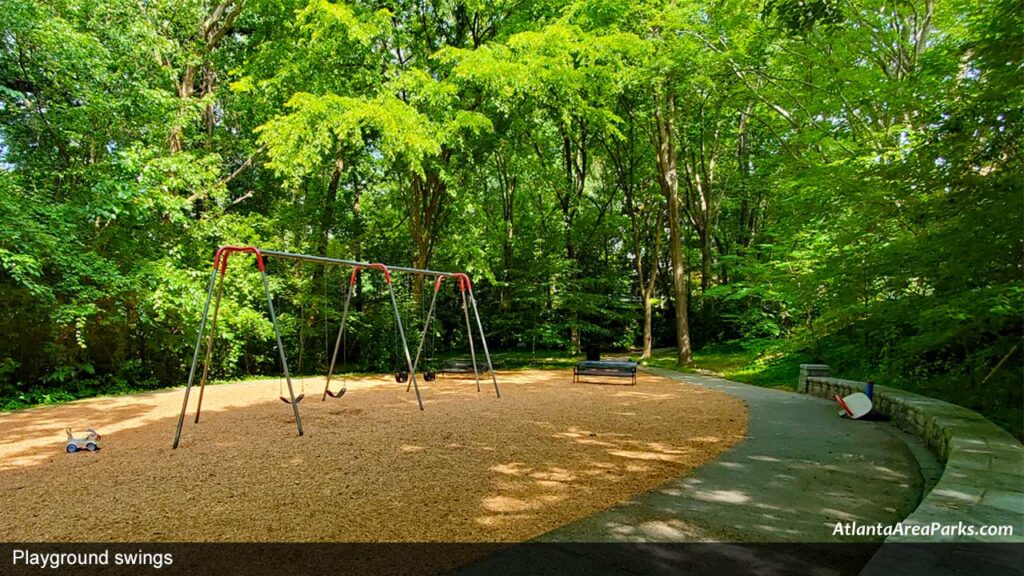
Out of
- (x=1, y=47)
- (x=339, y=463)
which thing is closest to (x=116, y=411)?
(x=339, y=463)

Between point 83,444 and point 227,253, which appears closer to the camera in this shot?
point 83,444

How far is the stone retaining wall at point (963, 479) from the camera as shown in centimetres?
214

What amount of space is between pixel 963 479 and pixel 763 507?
1176 mm

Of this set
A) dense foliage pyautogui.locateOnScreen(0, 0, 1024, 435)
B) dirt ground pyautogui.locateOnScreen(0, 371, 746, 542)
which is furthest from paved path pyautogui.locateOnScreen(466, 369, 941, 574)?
dense foliage pyautogui.locateOnScreen(0, 0, 1024, 435)

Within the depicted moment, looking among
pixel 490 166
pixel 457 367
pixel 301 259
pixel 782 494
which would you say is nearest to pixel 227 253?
pixel 301 259

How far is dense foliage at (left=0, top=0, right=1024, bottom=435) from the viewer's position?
18.6ft

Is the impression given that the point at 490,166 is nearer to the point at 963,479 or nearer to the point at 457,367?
the point at 457,367

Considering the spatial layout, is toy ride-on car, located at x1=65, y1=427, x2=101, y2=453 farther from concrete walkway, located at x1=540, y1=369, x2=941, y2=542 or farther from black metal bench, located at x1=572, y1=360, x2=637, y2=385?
black metal bench, located at x1=572, y1=360, x2=637, y2=385

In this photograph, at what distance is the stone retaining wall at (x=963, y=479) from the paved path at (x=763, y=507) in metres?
0.30

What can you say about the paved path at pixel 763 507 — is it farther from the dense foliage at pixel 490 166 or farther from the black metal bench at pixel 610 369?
the black metal bench at pixel 610 369

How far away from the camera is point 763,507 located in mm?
3283

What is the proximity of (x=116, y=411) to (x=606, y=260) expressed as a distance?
17856mm

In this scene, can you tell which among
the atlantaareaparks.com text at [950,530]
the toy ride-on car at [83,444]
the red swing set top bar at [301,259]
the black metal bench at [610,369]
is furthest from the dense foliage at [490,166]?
the toy ride-on car at [83,444]

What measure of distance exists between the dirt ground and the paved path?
0.27 metres
